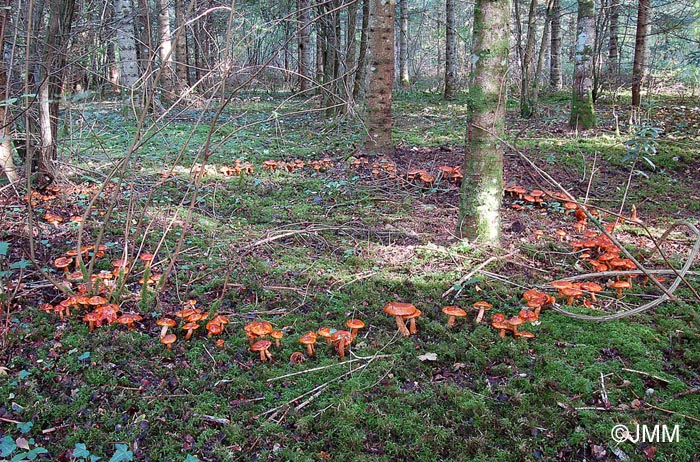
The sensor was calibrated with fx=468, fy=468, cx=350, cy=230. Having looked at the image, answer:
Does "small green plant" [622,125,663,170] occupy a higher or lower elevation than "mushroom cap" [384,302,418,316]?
higher

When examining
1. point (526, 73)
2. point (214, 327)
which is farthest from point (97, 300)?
point (526, 73)

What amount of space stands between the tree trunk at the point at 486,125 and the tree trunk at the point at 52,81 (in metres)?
3.70

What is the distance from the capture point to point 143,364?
11.2 ft

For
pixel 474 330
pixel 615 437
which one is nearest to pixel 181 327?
pixel 474 330

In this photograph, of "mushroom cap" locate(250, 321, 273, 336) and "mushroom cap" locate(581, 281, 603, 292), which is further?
"mushroom cap" locate(581, 281, 603, 292)

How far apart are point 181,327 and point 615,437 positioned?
3.12 m

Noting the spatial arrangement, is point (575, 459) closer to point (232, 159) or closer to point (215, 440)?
point (215, 440)

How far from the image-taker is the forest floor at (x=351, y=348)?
276 centimetres

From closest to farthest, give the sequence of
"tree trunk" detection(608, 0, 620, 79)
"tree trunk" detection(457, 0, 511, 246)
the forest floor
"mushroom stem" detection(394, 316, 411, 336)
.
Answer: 1. the forest floor
2. "mushroom stem" detection(394, 316, 411, 336)
3. "tree trunk" detection(457, 0, 511, 246)
4. "tree trunk" detection(608, 0, 620, 79)

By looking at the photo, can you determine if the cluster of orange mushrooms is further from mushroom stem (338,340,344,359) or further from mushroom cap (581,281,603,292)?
mushroom cap (581,281,603,292)

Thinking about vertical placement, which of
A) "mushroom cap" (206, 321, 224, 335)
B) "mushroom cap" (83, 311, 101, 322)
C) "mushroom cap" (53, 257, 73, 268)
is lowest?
"mushroom cap" (206, 321, 224, 335)

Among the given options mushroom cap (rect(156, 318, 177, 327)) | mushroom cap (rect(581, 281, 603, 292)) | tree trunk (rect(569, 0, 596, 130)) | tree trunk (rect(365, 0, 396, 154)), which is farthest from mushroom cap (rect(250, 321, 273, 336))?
tree trunk (rect(569, 0, 596, 130))

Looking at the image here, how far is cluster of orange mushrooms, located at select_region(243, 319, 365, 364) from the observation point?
3461 mm

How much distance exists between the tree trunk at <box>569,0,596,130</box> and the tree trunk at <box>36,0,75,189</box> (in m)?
8.60
